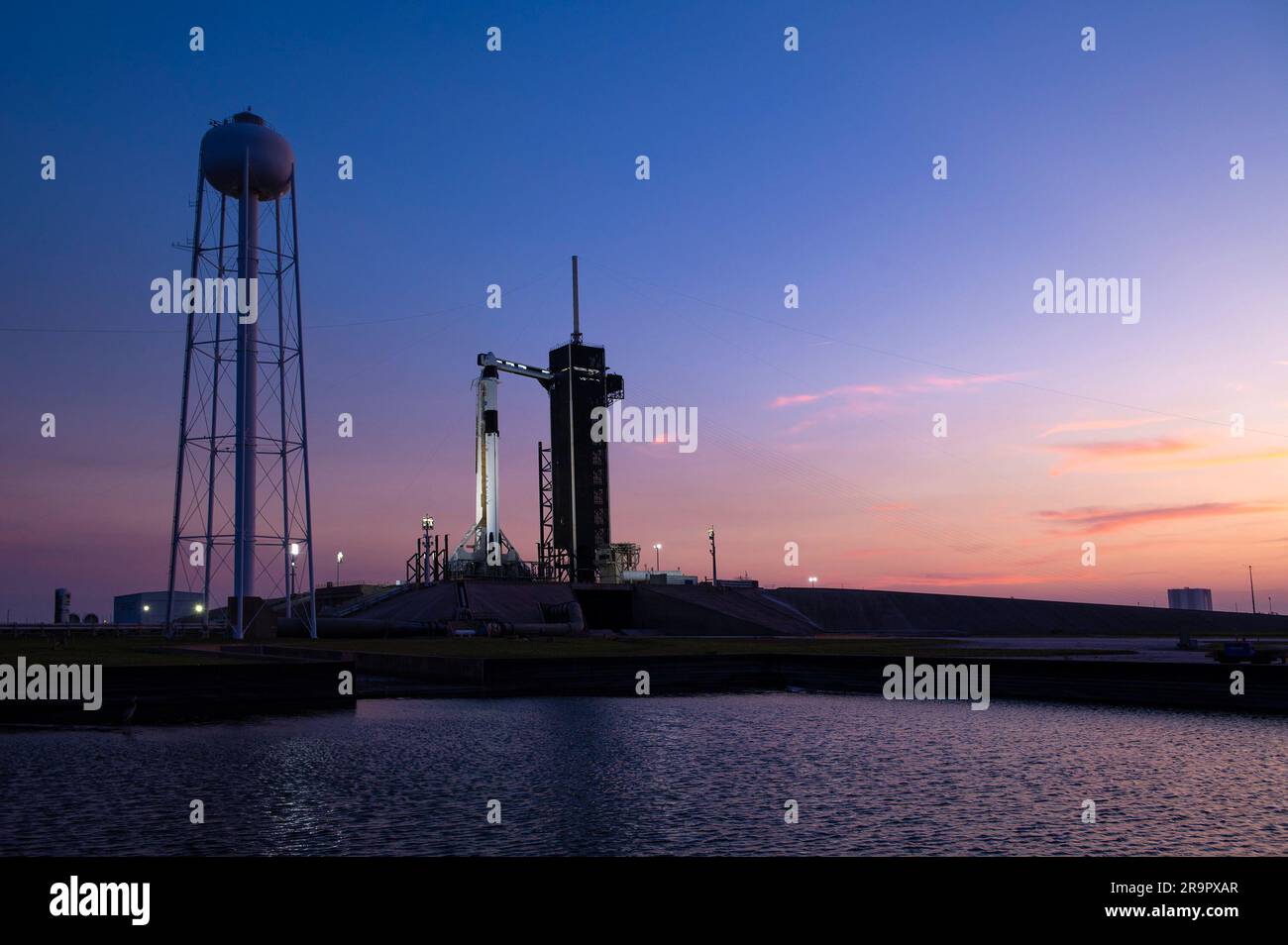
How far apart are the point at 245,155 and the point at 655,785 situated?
59387 millimetres

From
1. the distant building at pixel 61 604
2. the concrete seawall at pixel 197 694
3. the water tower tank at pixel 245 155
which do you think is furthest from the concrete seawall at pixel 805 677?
the distant building at pixel 61 604

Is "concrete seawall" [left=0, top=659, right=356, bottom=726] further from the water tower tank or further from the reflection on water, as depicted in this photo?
the water tower tank

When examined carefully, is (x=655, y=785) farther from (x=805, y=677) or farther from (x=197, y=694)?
(x=805, y=677)

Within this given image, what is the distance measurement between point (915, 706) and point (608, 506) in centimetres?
8206

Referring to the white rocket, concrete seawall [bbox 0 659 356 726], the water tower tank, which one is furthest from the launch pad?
concrete seawall [bbox 0 659 356 726]

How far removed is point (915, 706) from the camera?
31188mm

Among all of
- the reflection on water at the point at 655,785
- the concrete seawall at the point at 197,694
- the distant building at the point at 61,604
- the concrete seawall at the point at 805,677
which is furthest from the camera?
the distant building at the point at 61,604

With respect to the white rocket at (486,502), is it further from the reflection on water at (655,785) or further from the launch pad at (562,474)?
the reflection on water at (655,785)

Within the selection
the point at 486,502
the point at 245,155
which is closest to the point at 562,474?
the point at 486,502

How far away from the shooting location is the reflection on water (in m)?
13.3

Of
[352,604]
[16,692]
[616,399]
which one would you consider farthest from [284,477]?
[616,399]

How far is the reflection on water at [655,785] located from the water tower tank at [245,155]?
4895cm

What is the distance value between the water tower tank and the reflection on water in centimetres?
4895

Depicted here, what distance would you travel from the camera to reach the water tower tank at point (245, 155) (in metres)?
63.6
